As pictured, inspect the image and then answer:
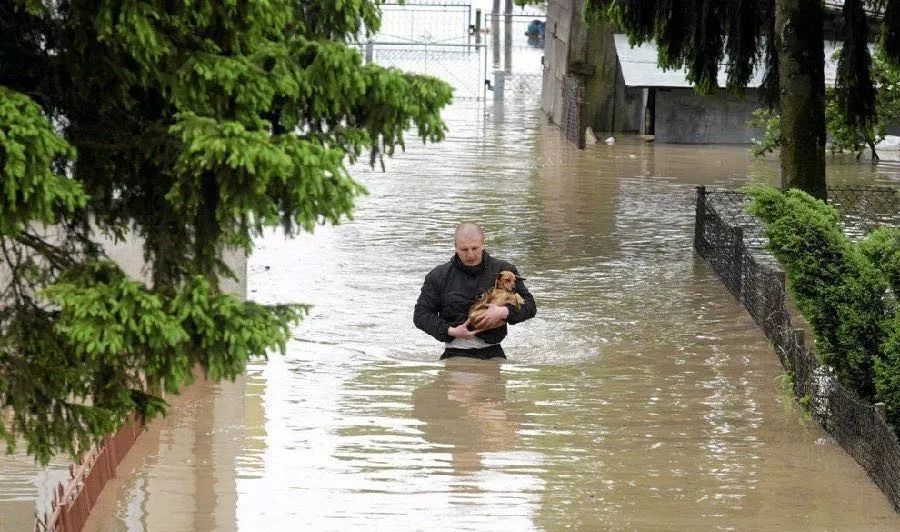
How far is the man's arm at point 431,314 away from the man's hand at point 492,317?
0.24 meters

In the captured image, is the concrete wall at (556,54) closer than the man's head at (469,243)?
No

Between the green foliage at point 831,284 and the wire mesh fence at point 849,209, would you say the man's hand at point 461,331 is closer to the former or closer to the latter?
the green foliage at point 831,284

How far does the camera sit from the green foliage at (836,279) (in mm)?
10375

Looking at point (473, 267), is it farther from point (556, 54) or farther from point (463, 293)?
point (556, 54)

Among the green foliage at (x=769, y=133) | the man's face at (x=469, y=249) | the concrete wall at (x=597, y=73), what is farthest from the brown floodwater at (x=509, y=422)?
the concrete wall at (x=597, y=73)

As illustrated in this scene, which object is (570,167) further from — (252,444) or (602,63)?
(252,444)

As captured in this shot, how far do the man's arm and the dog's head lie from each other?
0.47m

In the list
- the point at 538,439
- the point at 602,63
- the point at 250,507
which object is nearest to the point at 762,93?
the point at 538,439

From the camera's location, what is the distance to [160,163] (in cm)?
551

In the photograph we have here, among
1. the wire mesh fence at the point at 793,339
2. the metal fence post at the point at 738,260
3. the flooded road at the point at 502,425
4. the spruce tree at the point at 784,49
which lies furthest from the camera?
the spruce tree at the point at 784,49

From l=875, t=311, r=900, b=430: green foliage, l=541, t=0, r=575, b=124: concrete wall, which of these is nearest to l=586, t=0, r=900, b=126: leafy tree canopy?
l=875, t=311, r=900, b=430: green foliage

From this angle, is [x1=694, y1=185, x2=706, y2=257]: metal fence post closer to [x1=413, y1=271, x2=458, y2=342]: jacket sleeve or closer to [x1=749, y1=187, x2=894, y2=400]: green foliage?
[x1=749, y1=187, x2=894, y2=400]: green foliage

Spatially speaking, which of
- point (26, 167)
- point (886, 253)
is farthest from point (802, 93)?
point (26, 167)

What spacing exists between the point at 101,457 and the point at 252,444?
1.28 meters
